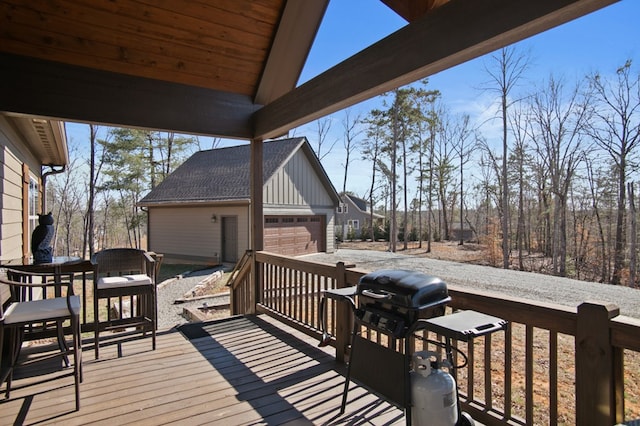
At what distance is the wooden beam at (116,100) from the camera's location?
9.98 ft

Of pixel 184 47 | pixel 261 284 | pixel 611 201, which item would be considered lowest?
pixel 261 284

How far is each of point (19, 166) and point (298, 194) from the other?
10725mm

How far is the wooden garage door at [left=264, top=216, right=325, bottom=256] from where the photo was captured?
45.3ft

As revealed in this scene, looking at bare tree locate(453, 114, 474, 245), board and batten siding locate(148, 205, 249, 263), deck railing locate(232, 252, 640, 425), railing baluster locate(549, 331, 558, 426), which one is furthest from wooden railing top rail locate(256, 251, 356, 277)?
bare tree locate(453, 114, 474, 245)

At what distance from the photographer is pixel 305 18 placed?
11.7ft

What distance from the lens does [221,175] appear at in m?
15.2

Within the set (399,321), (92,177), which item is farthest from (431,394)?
(92,177)

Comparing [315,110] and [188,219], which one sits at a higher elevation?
[315,110]

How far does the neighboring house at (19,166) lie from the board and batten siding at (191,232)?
7.57 metres

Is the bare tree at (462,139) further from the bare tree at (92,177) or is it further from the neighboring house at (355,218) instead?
the bare tree at (92,177)

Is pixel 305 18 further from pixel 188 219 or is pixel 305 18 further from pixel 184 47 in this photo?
pixel 188 219

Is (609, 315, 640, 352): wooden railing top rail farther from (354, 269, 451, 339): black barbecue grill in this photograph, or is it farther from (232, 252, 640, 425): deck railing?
(354, 269, 451, 339): black barbecue grill

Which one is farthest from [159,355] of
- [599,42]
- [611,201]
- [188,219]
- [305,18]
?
[611,201]

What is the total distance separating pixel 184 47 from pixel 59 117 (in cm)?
126
